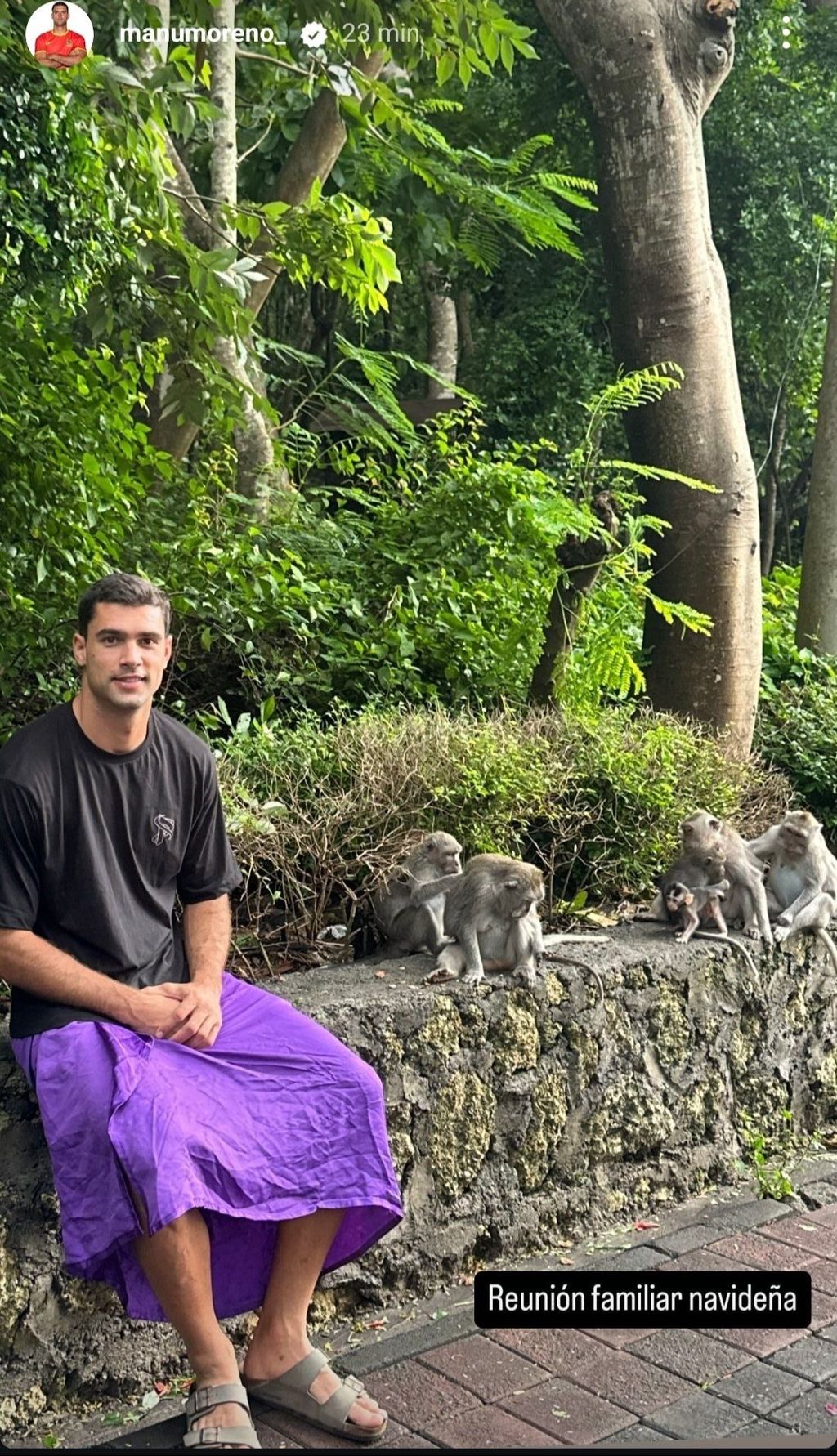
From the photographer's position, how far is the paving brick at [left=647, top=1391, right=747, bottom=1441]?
3.55 meters

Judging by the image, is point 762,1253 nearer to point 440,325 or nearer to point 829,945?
point 829,945

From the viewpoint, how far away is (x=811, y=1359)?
3.91 metres

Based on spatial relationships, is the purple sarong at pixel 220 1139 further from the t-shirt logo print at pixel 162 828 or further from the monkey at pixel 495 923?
the monkey at pixel 495 923

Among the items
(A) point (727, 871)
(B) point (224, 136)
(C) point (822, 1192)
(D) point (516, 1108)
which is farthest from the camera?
(B) point (224, 136)

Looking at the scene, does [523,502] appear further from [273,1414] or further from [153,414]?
[273,1414]

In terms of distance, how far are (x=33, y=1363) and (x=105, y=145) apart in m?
3.79

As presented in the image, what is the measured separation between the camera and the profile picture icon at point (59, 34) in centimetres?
472

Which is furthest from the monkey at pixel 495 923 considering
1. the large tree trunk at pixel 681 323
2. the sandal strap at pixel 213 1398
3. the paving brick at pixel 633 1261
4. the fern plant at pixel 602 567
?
the large tree trunk at pixel 681 323

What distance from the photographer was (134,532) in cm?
692

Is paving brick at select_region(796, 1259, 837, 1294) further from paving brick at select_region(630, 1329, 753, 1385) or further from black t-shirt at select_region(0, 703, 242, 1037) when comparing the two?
black t-shirt at select_region(0, 703, 242, 1037)

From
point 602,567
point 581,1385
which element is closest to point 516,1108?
point 581,1385

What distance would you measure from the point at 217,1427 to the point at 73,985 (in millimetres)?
1089

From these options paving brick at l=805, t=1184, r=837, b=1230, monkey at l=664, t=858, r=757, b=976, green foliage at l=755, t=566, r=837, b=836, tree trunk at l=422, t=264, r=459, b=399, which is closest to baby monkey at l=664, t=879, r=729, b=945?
monkey at l=664, t=858, r=757, b=976

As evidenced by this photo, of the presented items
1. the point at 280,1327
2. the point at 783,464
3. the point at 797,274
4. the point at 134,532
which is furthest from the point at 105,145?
the point at 783,464
